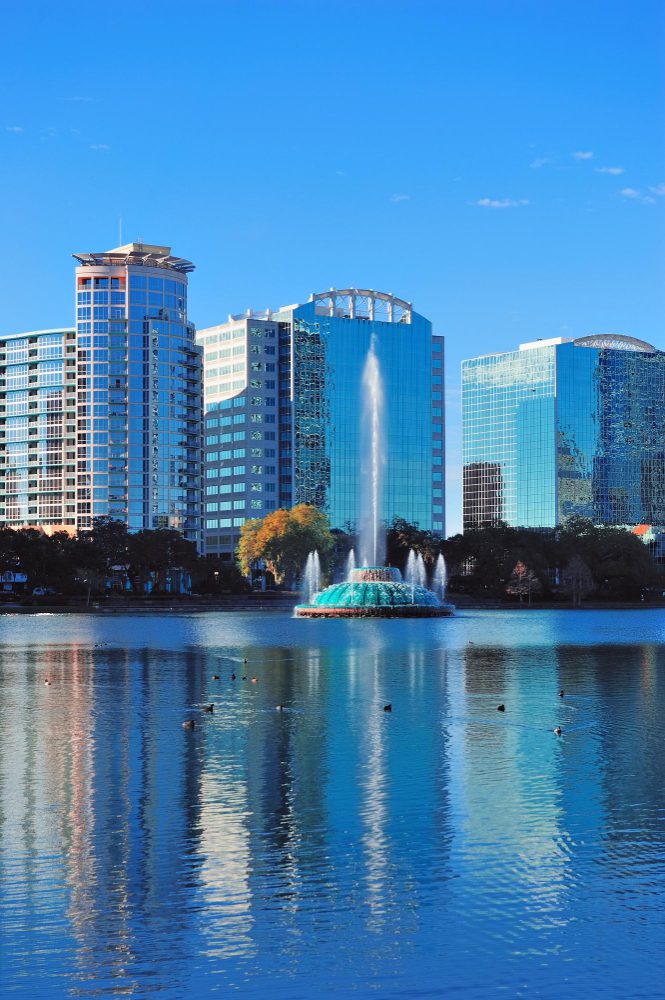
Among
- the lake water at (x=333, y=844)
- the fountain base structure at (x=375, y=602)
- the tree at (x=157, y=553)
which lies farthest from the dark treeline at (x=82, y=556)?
the lake water at (x=333, y=844)

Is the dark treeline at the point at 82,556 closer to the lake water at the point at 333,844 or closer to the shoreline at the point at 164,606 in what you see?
the shoreline at the point at 164,606

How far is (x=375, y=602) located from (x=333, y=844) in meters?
109

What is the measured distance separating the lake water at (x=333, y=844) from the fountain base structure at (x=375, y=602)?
8149 centimetres

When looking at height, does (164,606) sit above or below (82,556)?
below

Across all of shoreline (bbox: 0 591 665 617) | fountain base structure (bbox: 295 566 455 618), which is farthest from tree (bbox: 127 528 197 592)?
fountain base structure (bbox: 295 566 455 618)

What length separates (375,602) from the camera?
13138cm

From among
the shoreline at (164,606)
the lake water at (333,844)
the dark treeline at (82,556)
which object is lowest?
the shoreline at (164,606)

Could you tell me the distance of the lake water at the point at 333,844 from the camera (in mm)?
16359

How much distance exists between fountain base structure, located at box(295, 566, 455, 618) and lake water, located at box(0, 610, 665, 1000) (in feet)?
267

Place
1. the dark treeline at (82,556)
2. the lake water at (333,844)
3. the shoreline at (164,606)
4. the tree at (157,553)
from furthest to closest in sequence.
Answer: the tree at (157,553) → the dark treeline at (82,556) → the shoreline at (164,606) → the lake water at (333,844)

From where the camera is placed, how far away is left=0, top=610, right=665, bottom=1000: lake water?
1636 cm

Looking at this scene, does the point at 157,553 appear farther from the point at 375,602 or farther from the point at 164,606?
the point at 375,602

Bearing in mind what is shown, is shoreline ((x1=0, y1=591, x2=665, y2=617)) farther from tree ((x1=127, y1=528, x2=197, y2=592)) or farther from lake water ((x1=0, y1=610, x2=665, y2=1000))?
lake water ((x1=0, y1=610, x2=665, y2=1000))

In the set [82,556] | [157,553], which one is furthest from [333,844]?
[157,553]
